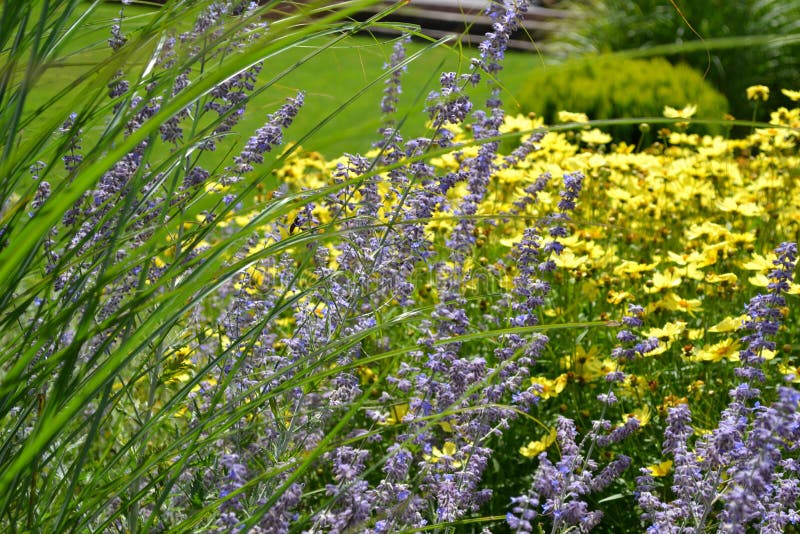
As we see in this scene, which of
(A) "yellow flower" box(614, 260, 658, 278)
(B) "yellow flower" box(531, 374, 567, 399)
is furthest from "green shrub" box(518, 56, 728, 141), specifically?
(B) "yellow flower" box(531, 374, 567, 399)

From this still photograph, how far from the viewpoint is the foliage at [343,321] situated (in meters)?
1.62

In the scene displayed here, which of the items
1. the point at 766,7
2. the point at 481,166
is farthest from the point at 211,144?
→ the point at 766,7

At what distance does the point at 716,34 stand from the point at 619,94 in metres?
3.08

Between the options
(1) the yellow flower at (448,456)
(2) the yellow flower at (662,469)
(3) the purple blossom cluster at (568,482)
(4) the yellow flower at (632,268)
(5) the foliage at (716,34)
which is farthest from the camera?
(5) the foliage at (716,34)

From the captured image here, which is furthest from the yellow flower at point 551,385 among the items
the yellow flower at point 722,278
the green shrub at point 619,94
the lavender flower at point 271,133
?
the green shrub at point 619,94

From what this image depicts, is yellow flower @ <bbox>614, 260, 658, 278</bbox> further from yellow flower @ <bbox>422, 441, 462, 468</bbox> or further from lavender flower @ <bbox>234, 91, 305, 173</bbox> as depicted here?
lavender flower @ <bbox>234, 91, 305, 173</bbox>

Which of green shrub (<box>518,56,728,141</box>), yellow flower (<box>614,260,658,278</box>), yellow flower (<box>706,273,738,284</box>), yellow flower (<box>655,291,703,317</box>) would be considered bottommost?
yellow flower (<box>655,291,703,317</box>)

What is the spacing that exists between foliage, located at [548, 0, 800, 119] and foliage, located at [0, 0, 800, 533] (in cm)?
526

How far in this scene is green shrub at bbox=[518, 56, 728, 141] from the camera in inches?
314

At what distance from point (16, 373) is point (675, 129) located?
210 inches

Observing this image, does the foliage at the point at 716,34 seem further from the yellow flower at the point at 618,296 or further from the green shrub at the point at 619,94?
the yellow flower at the point at 618,296

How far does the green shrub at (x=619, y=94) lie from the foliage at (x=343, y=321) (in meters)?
2.98

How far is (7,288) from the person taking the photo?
1.66 metres

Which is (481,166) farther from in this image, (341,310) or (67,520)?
(67,520)
